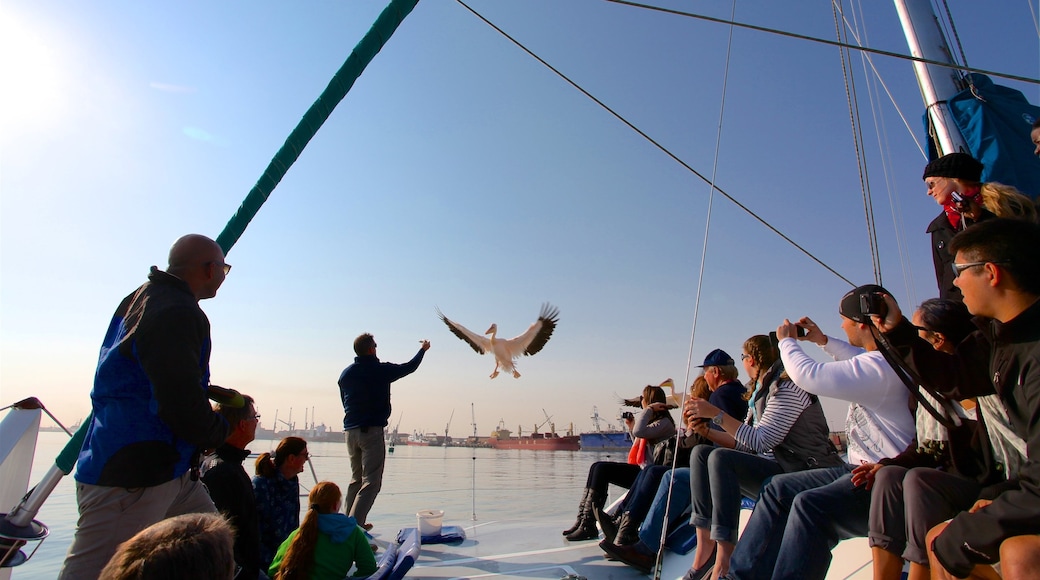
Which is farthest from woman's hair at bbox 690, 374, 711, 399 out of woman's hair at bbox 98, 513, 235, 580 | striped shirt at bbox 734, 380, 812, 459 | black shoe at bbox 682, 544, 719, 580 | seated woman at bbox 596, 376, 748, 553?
woman's hair at bbox 98, 513, 235, 580

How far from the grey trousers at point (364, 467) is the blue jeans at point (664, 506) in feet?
7.05

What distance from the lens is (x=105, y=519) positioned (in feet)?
6.51

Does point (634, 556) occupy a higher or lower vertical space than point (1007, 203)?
lower

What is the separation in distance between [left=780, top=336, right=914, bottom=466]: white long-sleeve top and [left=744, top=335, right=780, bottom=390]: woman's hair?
0.65 meters

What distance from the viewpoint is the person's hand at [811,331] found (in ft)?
8.89

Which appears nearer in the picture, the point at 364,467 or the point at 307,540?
the point at 307,540

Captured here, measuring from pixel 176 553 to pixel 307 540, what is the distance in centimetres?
200

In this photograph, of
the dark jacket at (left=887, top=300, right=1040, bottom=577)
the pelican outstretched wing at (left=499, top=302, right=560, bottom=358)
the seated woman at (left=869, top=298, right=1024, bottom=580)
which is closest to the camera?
the dark jacket at (left=887, top=300, right=1040, bottom=577)

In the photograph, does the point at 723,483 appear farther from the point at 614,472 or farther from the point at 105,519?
the point at 105,519

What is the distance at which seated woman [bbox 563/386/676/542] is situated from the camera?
4.23 m

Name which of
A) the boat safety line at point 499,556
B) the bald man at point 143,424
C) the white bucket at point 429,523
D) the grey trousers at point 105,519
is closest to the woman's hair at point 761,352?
the boat safety line at point 499,556

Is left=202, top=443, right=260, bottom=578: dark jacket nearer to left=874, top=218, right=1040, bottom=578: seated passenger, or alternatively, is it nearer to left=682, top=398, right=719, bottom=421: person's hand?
left=682, top=398, right=719, bottom=421: person's hand

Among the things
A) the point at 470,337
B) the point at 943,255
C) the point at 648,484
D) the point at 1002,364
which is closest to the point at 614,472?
the point at 648,484

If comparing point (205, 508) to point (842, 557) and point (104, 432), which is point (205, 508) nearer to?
point (104, 432)
